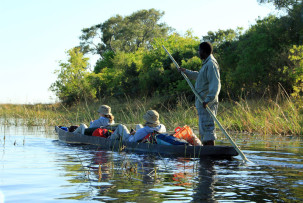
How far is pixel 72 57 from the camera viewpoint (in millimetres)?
46875

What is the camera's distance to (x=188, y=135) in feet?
31.4

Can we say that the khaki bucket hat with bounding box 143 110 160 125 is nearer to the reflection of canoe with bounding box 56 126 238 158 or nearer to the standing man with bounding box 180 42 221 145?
the reflection of canoe with bounding box 56 126 238 158

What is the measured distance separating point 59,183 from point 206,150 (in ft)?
11.2

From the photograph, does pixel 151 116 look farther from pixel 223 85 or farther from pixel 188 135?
pixel 223 85

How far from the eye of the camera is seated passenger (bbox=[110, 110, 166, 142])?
32.1 ft

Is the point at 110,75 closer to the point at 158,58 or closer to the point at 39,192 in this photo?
the point at 158,58

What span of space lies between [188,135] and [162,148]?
629mm

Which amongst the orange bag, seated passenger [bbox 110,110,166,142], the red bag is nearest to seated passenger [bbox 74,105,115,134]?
the red bag

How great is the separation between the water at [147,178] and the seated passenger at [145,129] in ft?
1.94

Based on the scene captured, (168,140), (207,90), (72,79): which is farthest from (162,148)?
(72,79)

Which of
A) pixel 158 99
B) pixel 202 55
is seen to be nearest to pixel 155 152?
pixel 202 55

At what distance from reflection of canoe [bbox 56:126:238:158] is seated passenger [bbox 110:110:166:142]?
0.17 metres

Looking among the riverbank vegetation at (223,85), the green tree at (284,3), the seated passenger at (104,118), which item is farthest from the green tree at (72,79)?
the seated passenger at (104,118)

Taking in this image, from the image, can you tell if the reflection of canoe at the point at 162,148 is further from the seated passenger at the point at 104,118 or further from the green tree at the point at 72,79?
the green tree at the point at 72,79
